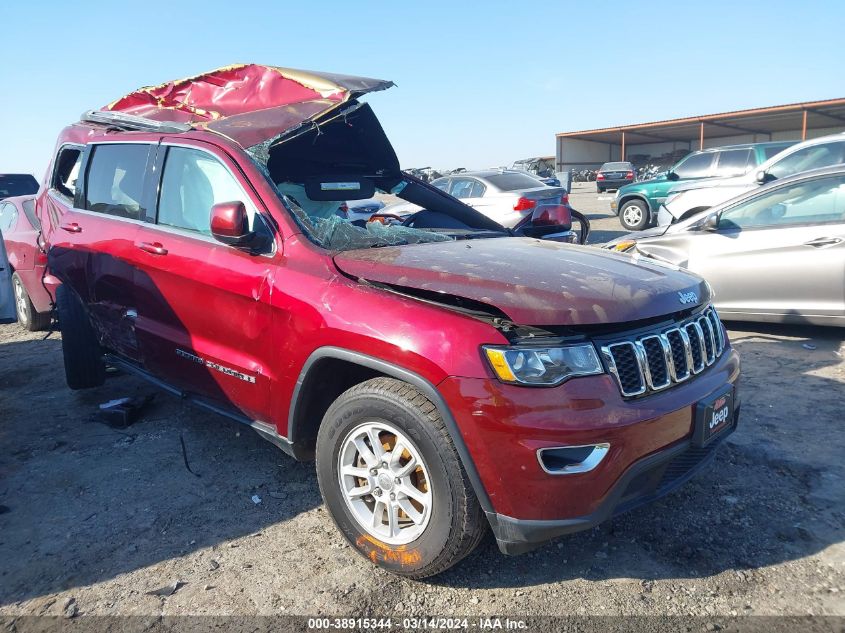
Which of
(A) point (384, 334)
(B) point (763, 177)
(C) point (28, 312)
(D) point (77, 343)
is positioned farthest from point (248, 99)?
(B) point (763, 177)

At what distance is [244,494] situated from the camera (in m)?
3.42

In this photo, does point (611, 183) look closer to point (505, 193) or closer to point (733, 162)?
A: point (733, 162)

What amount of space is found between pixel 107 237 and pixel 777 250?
541 cm

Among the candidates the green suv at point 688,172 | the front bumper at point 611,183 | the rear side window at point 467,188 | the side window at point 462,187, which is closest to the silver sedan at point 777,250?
the rear side window at point 467,188

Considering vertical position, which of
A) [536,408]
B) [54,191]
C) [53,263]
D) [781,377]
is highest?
[54,191]

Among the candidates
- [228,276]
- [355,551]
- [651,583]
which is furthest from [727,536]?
[228,276]

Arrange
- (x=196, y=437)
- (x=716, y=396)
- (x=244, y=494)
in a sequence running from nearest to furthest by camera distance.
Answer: (x=716, y=396) → (x=244, y=494) → (x=196, y=437)

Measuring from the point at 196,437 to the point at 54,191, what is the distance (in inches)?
93.4

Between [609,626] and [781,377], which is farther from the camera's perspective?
[781,377]

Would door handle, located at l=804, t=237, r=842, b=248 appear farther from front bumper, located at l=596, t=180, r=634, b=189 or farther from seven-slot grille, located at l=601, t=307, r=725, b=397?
front bumper, located at l=596, t=180, r=634, b=189

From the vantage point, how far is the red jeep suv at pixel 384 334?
90.2 inches

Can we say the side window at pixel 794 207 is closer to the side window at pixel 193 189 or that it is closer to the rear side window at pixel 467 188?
the side window at pixel 193 189

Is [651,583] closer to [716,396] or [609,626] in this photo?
[609,626]

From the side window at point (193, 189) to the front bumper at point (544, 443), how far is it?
1.65 metres
